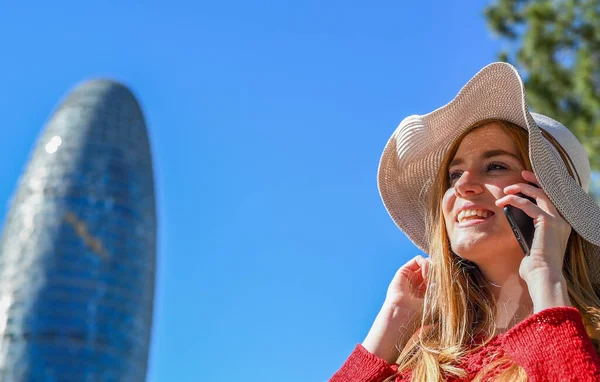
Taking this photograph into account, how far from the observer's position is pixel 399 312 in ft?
9.31

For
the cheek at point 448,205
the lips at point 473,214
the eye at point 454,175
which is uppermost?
the eye at point 454,175

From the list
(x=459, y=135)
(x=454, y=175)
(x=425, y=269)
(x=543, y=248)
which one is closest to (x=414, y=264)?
(x=425, y=269)

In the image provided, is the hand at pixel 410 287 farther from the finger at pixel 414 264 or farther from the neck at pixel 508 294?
the neck at pixel 508 294

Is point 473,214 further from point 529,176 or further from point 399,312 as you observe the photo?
point 399,312

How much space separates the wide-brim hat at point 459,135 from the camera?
8.58 feet

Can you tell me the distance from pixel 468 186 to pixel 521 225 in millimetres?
226

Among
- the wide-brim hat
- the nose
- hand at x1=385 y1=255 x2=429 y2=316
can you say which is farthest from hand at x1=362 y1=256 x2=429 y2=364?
the nose

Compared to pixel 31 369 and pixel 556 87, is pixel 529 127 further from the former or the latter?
pixel 31 369

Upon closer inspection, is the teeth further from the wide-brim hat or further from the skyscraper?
the skyscraper

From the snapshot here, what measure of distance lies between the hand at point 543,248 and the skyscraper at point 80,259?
100 feet

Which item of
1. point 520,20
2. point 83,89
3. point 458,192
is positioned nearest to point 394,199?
point 458,192

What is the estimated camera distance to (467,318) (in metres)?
2.74

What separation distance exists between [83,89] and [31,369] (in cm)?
Result: 1296

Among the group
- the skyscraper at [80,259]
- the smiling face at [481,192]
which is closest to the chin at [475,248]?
the smiling face at [481,192]
